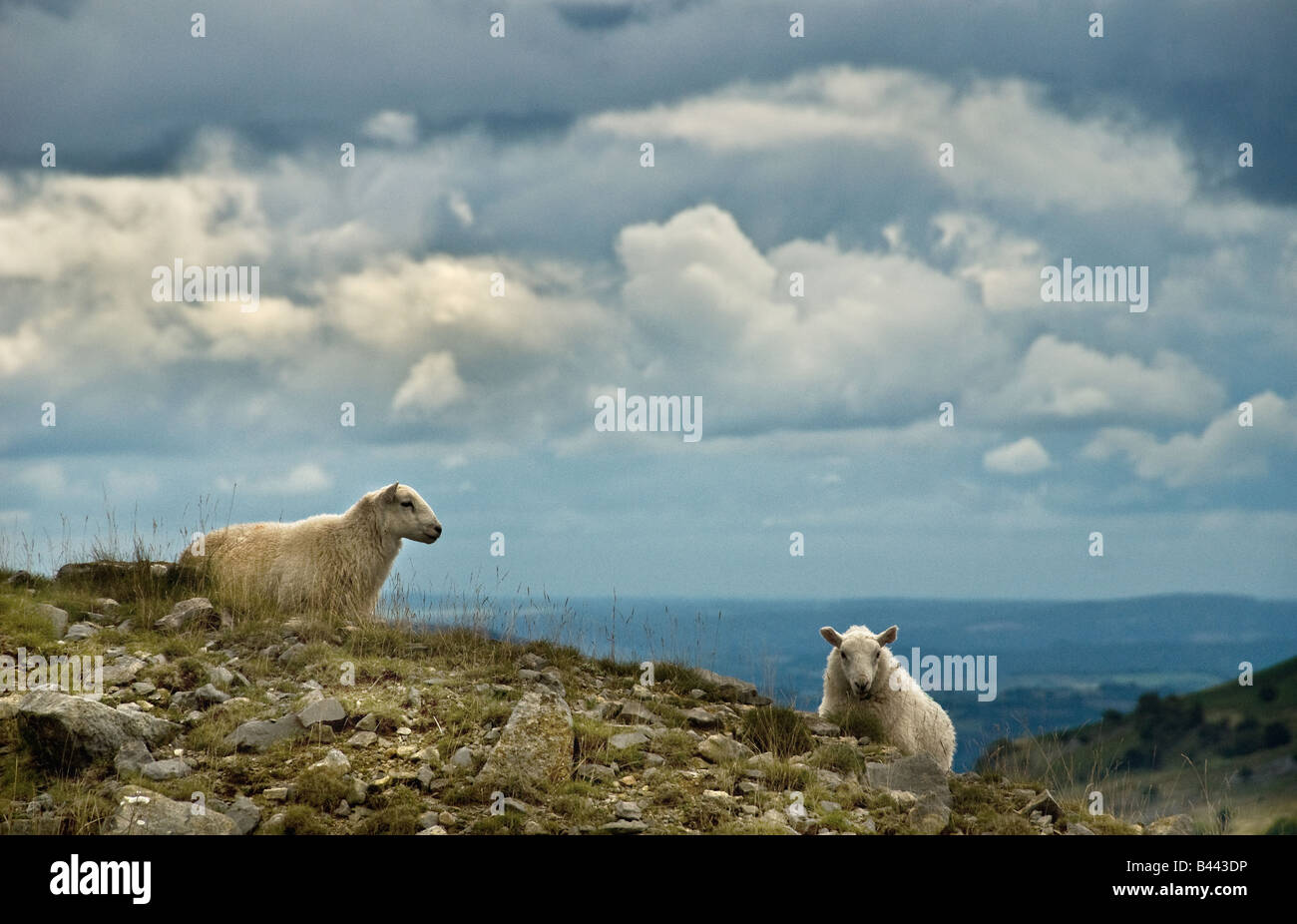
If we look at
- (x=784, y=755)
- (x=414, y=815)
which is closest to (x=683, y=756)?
(x=784, y=755)

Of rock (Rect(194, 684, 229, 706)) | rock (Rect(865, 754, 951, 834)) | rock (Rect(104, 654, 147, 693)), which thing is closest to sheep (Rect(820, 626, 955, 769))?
rock (Rect(865, 754, 951, 834))

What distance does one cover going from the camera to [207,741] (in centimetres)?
1144

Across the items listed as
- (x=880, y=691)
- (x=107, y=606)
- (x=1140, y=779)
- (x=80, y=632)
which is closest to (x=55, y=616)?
(x=80, y=632)

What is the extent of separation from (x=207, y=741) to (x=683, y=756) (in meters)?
4.88

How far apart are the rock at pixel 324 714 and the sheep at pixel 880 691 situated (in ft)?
22.1

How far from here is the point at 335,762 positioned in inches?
425

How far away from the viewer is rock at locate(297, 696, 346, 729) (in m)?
11.8

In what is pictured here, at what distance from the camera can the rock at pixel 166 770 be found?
1055cm

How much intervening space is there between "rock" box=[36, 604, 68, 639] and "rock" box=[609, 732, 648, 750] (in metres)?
7.90

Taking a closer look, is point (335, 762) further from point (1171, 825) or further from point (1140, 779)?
point (1140, 779)

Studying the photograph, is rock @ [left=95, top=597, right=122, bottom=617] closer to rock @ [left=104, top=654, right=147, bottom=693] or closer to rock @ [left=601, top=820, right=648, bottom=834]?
rock @ [left=104, top=654, right=147, bottom=693]

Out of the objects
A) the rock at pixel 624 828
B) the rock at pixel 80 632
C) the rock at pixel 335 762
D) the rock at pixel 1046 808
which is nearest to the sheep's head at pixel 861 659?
the rock at pixel 1046 808

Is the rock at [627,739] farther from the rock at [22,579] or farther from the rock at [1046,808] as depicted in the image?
the rock at [22,579]
